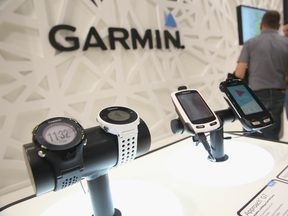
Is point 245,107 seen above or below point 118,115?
below

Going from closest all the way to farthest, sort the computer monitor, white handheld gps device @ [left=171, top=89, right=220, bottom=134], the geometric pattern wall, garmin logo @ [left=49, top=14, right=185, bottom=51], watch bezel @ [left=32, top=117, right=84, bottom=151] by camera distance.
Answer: watch bezel @ [left=32, top=117, right=84, bottom=151] → white handheld gps device @ [left=171, top=89, right=220, bottom=134] → the geometric pattern wall → garmin logo @ [left=49, top=14, right=185, bottom=51] → the computer monitor

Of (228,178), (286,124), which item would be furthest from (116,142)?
(286,124)

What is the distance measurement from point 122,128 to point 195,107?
1.18ft

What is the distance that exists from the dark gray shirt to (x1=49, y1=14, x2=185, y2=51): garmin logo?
3.72 feet

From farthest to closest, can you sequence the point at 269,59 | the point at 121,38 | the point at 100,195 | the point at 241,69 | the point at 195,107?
the point at 121,38
the point at 241,69
the point at 269,59
the point at 195,107
the point at 100,195

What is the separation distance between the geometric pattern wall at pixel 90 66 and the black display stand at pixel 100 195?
1.62 meters

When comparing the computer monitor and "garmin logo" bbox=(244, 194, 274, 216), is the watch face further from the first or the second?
the computer monitor

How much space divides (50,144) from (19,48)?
5.80 feet

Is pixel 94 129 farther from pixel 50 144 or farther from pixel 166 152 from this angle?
pixel 166 152

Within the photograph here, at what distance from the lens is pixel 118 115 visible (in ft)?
1.85

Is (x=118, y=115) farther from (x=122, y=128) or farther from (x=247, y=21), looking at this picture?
(x=247, y=21)

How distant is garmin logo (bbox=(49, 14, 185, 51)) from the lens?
2.00m

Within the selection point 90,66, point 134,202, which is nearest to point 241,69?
point 90,66

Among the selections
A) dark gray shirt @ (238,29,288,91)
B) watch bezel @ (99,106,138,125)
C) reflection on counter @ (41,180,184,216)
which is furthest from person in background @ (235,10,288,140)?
watch bezel @ (99,106,138,125)
